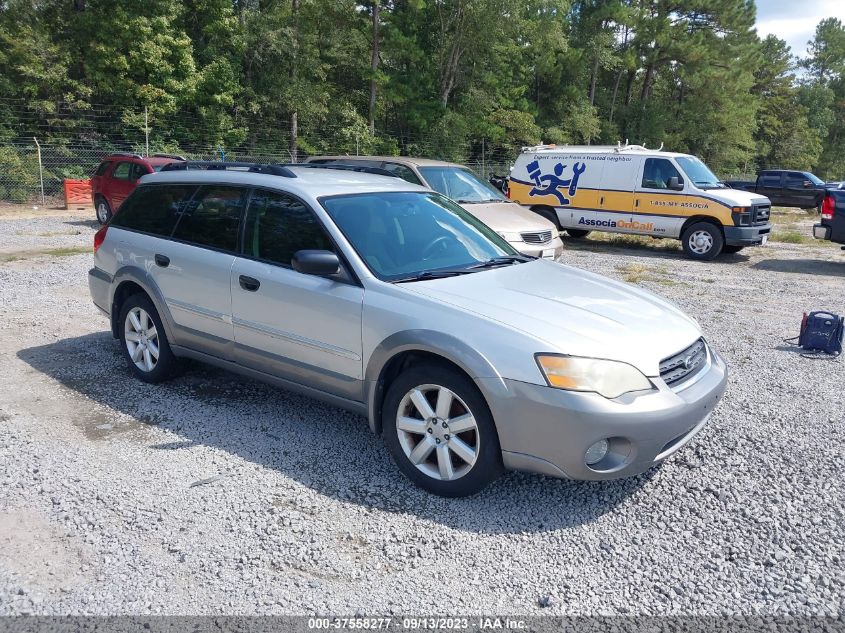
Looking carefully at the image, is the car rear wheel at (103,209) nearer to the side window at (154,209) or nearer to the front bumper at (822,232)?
the side window at (154,209)

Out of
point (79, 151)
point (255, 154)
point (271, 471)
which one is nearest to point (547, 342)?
point (271, 471)

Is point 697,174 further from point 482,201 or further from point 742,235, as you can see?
point 482,201

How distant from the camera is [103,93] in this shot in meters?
26.3

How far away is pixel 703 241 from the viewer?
44.9 feet

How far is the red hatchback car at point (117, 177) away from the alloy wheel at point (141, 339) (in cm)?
1056

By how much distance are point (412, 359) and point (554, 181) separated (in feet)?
40.8

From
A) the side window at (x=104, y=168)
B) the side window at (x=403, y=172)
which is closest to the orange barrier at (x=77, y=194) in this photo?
the side window at (x=104, y=168)

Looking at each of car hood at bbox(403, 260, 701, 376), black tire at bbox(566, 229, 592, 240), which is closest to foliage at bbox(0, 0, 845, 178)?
black tire at bbox(566, 229, 592, 240)

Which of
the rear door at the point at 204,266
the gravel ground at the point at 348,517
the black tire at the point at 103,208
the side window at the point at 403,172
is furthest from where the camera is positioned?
the black tire at the point at 103,208

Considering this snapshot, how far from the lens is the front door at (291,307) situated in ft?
13.1

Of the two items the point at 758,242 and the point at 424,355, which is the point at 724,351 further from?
the point at 758,242

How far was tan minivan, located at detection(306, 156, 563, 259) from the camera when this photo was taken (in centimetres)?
970

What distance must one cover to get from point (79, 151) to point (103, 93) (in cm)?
363

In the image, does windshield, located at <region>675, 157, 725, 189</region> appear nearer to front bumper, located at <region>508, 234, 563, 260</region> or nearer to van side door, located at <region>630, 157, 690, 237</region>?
van side door, located at <region>630, 157, 690, 237</region>
